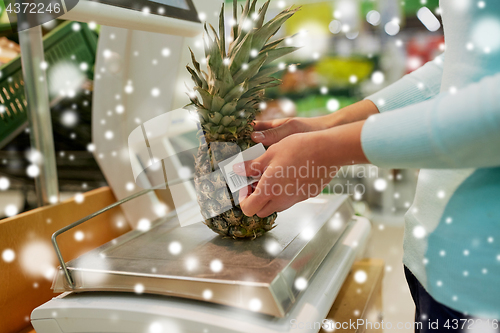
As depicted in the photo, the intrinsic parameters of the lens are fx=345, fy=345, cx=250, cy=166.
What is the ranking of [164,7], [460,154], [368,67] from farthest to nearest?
1. [368,67]
2. [164,7]
3. [460,154]

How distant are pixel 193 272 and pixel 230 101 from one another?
0.33m

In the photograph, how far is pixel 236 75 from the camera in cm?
70

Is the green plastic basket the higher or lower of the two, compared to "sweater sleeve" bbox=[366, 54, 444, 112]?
higher

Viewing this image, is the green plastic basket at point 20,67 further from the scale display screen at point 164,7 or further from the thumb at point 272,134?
the thumb at point 272,134

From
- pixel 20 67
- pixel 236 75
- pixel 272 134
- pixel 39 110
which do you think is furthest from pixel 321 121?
pixel 20 67

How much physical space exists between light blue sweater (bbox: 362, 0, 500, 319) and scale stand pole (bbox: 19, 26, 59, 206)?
79 cm

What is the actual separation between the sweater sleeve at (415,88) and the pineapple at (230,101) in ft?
0.87

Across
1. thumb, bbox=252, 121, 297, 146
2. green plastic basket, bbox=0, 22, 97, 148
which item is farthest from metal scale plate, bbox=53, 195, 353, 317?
green plastic basket, bbox=0, 22, 97, 148

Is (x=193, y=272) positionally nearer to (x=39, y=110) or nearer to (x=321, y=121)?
(x=321, y=121)

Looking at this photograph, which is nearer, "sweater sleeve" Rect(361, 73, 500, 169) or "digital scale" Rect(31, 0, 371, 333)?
"sweater sleeve" Rect(361, 73, 500, 169)

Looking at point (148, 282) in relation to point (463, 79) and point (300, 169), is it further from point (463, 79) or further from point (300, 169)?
point (463, 79)

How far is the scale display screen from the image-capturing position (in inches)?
28.0

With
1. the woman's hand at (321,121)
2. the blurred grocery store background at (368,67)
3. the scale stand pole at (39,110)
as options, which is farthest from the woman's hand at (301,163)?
the blurred grocery store background at (368,67)

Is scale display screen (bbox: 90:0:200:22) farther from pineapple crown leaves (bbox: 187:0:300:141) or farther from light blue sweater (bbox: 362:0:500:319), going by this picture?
light blue sweater (bbox: 362:0:500:319)
